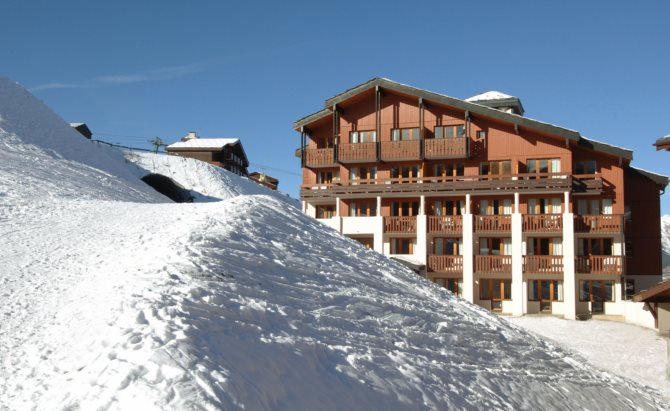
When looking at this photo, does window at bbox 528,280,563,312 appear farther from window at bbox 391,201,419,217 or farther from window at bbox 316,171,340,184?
window at bbox 316,171,340,184

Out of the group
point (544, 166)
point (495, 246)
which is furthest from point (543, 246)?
point (544, 166)

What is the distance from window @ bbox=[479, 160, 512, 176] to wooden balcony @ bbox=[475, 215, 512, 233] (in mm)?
2844

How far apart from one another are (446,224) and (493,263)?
11.6 ft

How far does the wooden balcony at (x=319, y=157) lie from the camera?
3728 cm

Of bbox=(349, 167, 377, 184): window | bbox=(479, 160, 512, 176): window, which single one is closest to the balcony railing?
bbox=(479, 160, 512, 176): window

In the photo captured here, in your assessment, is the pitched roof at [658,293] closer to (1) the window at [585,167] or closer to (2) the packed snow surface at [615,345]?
(2) the packed snow surface at [615,345]

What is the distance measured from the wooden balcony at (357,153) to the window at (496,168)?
6769 millimetres

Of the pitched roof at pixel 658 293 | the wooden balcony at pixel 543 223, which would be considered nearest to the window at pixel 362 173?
the wooden balcony at pixel 543 223

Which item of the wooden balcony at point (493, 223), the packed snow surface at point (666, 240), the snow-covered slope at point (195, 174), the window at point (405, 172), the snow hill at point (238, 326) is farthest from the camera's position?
the snow-covered slope at point (195, 174)

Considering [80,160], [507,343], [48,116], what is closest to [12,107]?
[48,116]

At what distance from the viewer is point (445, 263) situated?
32188mm

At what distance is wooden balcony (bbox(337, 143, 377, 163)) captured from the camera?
117 ft

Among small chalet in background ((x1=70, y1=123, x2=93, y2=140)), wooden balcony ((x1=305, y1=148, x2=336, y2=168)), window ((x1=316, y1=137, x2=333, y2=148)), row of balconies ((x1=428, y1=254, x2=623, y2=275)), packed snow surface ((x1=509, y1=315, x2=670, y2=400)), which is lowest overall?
packed snow surface ((x1=509, y1=315, x2=670, y2=400))

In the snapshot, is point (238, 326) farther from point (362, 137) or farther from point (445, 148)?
point (362, 137)
